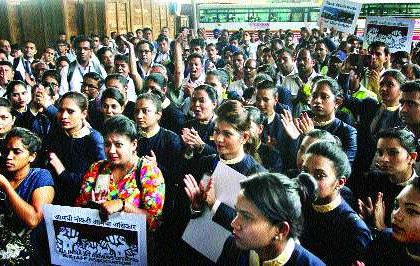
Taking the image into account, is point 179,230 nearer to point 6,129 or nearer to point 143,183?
point 143,183

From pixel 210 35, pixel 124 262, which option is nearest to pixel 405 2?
pixel 210 35

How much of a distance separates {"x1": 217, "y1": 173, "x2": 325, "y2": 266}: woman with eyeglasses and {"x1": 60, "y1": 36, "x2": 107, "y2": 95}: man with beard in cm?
518

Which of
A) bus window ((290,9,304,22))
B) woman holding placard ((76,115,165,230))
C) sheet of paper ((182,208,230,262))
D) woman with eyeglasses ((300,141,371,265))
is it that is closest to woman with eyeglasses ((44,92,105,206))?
woman holding placard ((76,115,165,230))

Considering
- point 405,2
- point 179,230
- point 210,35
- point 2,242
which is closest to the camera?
point 2,242

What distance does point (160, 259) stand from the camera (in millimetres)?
3375

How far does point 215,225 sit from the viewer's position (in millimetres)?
2561

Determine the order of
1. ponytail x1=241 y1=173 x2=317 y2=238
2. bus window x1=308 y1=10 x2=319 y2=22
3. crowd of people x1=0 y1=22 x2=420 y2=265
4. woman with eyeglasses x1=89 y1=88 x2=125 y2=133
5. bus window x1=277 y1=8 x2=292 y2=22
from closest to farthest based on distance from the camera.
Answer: ponytail x1=241 y1=173 x2=317 y2=238 → crowd of people x1=0 y1=22 x2=420 y2=265 → woman with eyeglasses x1=89 y1=88 x2=125 y2=133 → bus window x1=308 y1=10 x2=319 y2=22 → bus window x1=277 y1=8 x2=292 y2=22

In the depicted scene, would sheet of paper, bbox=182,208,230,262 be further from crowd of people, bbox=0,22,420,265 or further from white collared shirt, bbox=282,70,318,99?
white collared shirt, bbox=282,70,318,99

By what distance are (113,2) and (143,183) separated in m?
17.9

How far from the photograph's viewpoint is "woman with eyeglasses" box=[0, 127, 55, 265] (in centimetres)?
256

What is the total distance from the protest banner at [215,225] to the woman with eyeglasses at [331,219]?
470mm

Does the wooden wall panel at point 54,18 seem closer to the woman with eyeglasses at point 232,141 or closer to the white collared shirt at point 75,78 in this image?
the white collared shirt at point 75,78

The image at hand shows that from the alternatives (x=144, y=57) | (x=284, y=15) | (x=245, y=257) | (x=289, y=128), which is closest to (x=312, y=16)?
(x=284, y=15)

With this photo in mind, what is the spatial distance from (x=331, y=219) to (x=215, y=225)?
70 cm
